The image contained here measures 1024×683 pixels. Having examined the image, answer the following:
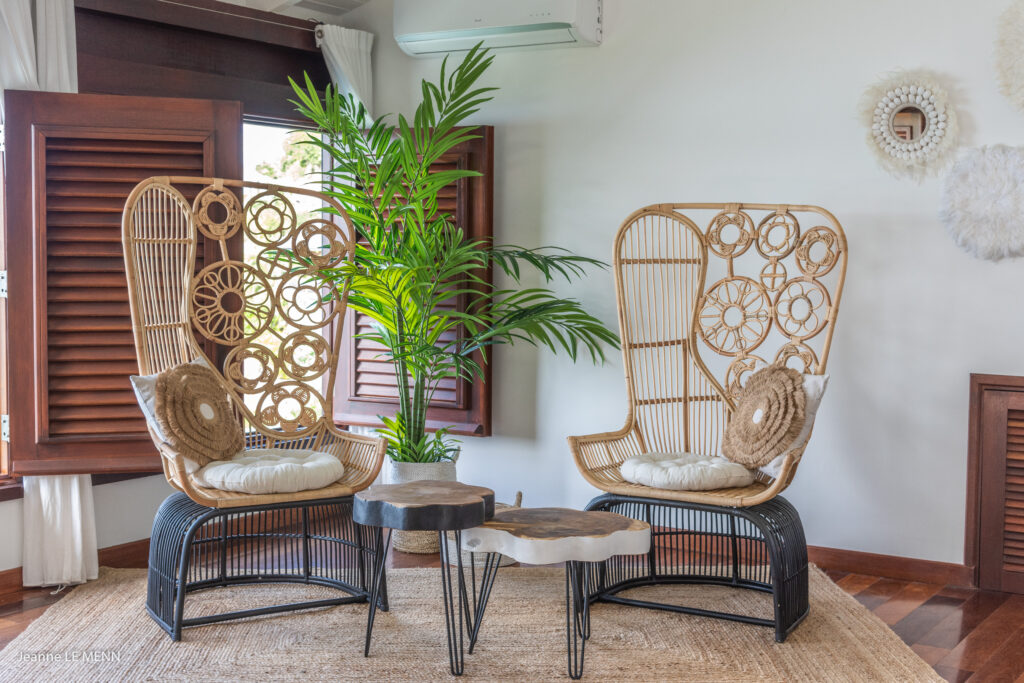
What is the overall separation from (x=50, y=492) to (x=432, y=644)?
5.00ft

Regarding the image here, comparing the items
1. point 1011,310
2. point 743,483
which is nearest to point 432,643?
point 743,483

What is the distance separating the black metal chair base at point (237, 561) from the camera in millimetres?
2848

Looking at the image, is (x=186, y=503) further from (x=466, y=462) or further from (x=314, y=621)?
(x=466, y=462)

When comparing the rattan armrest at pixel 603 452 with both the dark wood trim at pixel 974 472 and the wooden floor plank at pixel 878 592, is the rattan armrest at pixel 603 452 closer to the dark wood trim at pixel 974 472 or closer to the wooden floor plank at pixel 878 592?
the wooden floor plank at pixel 878 592

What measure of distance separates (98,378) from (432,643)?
5.20ft

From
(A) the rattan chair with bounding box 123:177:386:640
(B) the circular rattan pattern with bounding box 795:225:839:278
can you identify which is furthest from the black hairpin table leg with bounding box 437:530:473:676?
(B) the circular rattan pattern with bounding box 795:225:839:278

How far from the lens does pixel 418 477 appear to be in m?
3.72

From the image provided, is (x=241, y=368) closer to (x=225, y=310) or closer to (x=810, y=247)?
(x=225, y=310)

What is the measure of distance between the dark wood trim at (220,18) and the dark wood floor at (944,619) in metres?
2.15

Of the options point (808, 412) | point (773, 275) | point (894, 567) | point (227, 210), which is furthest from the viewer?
point (894, 567)

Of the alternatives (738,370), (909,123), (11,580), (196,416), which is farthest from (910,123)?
(11,580)

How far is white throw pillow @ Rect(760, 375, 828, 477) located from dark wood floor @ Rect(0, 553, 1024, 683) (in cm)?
61

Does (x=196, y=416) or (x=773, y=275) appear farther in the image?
(x=773, y=275)

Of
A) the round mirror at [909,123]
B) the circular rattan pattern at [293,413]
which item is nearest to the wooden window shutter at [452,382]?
the circular rattan pattern at [293,413]
